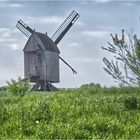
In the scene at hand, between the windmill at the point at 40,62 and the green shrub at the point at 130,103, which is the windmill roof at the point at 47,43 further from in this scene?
the green shrub at the point at 130,103

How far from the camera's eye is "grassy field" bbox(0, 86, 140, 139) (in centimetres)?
1195

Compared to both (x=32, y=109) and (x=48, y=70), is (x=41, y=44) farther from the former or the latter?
(x=32, y=109)

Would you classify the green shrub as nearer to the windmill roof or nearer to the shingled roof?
the shingled roof

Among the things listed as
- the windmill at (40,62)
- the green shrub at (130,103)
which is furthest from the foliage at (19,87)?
the windmill at (40,62)

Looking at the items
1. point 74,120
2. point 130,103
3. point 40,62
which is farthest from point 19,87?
point 40,62

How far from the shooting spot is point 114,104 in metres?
17.2

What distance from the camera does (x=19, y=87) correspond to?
2005cm

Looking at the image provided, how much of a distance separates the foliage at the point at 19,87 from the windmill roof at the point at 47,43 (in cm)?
2341

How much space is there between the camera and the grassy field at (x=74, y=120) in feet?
39.2

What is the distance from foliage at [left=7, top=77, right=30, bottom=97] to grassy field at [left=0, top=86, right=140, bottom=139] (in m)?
2.71

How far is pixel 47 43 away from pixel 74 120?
104ft

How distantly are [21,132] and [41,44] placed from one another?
3176 cm

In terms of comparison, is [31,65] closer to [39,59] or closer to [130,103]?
[39,59]

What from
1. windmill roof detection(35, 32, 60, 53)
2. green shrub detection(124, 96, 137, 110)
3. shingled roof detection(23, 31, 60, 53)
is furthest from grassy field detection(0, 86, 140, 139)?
windmill roof detection(35, 32, 60, 53)
